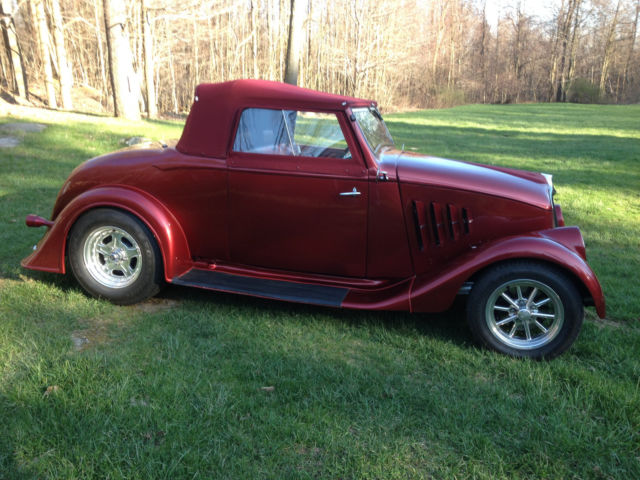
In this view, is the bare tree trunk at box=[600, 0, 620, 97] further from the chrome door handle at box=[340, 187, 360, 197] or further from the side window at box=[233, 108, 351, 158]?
the chrome door handle at box=[340, 187, 360, 197]

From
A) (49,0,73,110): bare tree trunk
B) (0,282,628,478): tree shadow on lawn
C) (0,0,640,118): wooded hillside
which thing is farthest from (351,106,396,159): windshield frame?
(49,0,73,110): bare tree trunk

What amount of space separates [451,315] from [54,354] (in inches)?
120

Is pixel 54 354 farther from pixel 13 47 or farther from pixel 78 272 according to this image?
pixel 13 47

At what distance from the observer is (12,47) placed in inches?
776

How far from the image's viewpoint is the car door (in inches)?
149

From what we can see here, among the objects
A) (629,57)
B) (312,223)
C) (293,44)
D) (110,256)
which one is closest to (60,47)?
(293,44)

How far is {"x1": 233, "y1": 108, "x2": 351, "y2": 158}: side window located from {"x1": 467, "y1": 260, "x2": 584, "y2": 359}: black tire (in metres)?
1.55

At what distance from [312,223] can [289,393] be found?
1.38 meters

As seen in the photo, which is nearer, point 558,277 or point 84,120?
point 558,277

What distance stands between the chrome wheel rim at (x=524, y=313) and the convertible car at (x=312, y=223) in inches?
0.4

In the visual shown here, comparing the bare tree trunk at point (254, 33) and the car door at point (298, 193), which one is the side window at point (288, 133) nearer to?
the car door at point (298, 193)

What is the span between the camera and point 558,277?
11.0 ft

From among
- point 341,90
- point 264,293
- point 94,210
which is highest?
point 341,90

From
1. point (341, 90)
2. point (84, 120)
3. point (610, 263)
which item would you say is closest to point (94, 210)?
point (610, 263)
